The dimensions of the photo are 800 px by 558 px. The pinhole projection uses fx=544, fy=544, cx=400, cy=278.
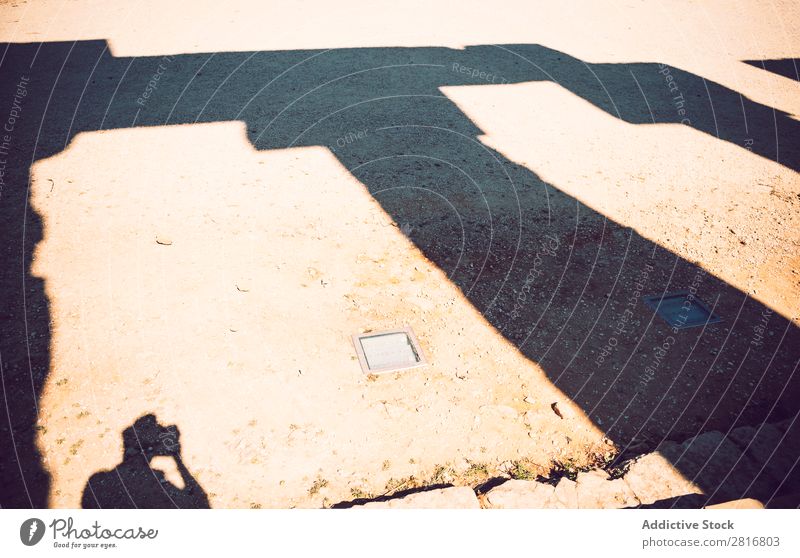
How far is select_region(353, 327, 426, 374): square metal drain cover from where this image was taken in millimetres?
5309

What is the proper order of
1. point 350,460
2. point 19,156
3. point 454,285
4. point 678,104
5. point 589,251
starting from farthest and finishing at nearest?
point 678,104
point 19,156
point 589,251
point 454,285
point 350,460

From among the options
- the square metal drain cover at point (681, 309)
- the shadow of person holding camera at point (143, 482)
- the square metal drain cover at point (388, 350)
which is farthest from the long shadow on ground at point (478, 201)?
the square metal drain cover at point (388, 350)

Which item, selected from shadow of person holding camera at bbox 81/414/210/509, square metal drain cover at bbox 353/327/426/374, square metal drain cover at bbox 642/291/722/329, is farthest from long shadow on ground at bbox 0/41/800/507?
square metal drain cover at bbox 353/327/426/374

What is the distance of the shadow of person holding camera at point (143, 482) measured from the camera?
4027 mm

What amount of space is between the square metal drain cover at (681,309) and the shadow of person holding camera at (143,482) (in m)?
5.06

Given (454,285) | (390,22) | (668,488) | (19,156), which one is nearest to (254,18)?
(390,22)

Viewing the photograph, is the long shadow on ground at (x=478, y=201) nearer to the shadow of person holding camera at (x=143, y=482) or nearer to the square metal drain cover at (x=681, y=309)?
the square metal drain cover at (x=681, y=309)

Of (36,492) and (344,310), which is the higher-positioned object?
(344,310)

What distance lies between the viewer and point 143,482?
13.6 feet

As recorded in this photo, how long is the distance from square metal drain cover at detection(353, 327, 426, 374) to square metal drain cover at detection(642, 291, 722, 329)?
2853 millimetres

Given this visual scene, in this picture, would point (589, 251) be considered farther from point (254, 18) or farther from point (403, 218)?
point (254, 18)

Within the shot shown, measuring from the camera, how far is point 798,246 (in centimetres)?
743

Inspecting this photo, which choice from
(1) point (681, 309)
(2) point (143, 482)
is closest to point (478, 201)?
(1) point (681, 309)

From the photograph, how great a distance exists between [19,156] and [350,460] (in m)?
6.99
